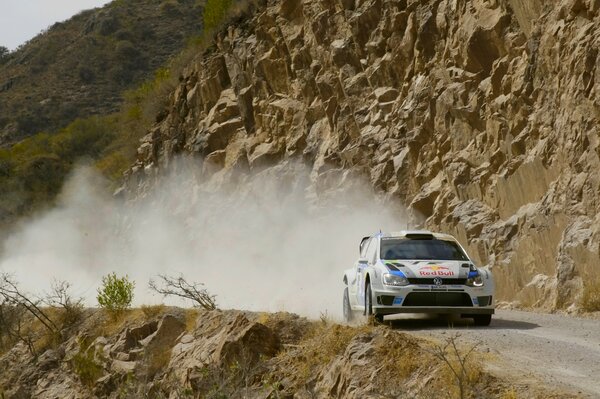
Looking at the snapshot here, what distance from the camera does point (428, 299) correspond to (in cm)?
1520

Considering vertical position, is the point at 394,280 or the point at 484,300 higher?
the point at 394,280

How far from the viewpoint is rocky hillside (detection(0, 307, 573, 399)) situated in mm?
11406

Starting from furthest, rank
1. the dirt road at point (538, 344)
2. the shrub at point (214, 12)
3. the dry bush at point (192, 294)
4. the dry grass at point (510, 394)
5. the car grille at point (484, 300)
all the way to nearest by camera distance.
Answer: the shrub at point (214, 12), the dry bush at point (192, 294), the car grille at point (484, 300), the dirt road at point (538, 344), the dry grass at point (510, 394)

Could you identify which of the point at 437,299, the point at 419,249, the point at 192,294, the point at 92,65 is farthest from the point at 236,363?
the point at 92,65

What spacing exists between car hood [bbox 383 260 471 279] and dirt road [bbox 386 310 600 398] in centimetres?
81

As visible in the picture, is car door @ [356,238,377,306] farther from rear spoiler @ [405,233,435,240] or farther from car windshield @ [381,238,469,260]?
rear spoiler @ [405,233,435,240]

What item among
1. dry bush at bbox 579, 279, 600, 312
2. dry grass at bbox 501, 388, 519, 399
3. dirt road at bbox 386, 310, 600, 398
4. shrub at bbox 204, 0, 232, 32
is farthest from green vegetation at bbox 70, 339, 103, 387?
shrub at bbox 204, 0, 232, 32

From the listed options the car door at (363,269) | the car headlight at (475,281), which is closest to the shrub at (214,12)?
the car door at (363,269)

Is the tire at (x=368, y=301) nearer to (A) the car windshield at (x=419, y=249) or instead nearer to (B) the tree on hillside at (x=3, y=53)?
(A) the car windshield at (x=419, y=249)

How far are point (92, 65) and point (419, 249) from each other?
266 ft

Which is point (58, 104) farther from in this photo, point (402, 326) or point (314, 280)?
point (402, 326)

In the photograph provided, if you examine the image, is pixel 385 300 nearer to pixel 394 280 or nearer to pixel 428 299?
pixel 394 280

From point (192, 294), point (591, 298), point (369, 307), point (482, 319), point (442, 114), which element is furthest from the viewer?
→ point (442, 114)

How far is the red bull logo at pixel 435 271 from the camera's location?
15.3m
